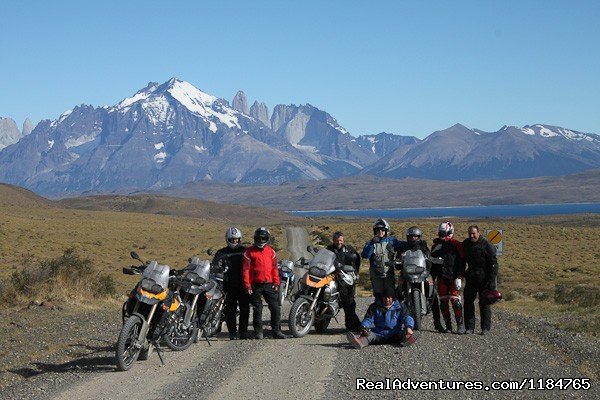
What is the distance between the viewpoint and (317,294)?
1508cm

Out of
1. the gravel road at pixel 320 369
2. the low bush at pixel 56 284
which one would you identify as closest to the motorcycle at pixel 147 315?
the gravel road at pixel 320 369

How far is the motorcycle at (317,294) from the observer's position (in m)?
14.9

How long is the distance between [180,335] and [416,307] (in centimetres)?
413

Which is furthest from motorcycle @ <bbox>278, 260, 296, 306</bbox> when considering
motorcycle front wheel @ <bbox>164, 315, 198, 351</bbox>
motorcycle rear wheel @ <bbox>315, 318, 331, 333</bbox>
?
motorcycle front wheel @ <bbox>164, 315, 198, 351</bbox>

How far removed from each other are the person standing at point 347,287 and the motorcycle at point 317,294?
12cm

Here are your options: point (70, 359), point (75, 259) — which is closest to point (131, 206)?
point (75, 259)

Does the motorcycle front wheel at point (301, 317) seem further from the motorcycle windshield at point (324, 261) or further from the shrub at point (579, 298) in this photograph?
the shrub at point (579, 298)

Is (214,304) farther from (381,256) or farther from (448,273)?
(448,273)

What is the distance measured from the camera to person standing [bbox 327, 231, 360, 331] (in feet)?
50.7

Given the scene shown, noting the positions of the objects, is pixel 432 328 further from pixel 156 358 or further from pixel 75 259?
pixel 75 259

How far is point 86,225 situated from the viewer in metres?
83.2

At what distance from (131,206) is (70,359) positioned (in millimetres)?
184589

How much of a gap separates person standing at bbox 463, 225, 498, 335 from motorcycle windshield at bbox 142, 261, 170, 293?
573 cm

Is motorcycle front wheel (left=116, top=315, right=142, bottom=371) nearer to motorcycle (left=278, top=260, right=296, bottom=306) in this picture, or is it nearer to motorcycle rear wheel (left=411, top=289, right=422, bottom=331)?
motorcycle rear wheel (left=411, top=289, right=422, bottom=331)
